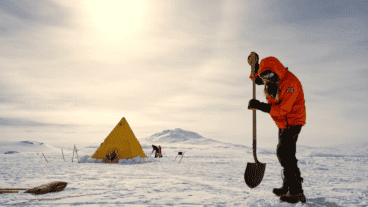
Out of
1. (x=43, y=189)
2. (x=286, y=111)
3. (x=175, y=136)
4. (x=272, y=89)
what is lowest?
(x=43, y=189)

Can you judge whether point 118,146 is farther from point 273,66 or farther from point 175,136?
point 175,136

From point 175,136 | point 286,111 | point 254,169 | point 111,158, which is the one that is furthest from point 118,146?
point 175,136

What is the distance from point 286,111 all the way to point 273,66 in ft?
1.61

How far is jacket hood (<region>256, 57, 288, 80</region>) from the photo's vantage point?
2.41 meters

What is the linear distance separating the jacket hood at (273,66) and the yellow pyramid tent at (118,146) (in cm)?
978

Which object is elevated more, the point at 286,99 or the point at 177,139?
the point at 286,99

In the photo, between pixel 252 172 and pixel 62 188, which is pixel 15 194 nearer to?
pixel 62 188

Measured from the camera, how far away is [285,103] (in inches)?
90.9

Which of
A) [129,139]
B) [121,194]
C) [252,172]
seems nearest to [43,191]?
[121,194]

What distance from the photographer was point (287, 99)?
7.56 feet

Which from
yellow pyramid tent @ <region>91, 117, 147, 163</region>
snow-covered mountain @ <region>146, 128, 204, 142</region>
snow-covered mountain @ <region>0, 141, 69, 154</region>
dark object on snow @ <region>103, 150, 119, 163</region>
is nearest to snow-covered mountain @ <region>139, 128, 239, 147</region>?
snow-covered mountain @ <region>146, 128, 204, 142</region>

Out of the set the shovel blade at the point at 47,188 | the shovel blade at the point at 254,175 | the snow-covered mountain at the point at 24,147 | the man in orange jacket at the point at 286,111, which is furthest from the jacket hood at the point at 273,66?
the snow-covered mountain at the point at 24,147

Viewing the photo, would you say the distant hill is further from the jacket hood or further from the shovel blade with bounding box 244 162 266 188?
the jacket hood

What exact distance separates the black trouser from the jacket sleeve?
0.71ft
